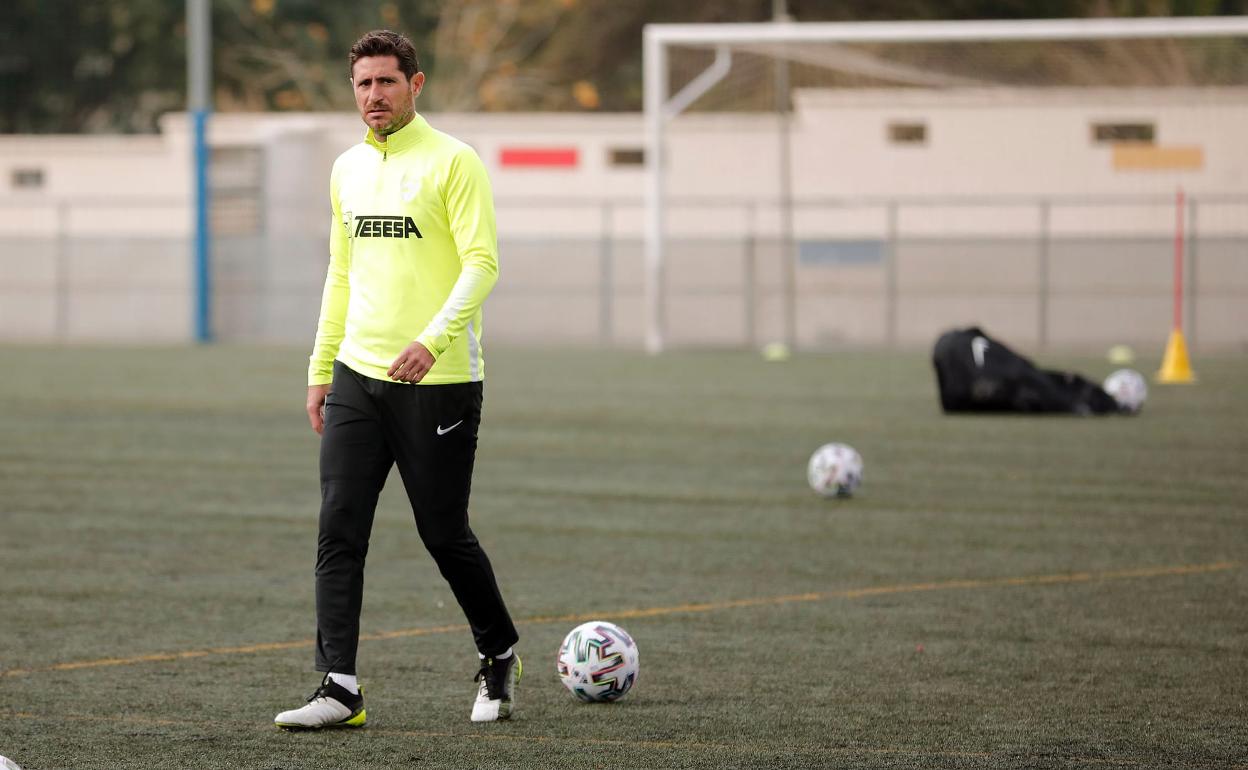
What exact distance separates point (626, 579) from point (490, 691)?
2.90m

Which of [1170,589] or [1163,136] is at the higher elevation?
[1163,136]

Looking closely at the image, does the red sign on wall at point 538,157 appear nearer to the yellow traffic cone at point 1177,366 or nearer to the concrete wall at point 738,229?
the concrete wall at point 738,229

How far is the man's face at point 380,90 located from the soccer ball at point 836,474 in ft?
20.9

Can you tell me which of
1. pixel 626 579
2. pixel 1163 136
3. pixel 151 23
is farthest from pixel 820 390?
pixel 151 23

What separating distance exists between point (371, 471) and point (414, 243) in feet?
2.37

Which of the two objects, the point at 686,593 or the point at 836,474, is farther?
the point at 836,474

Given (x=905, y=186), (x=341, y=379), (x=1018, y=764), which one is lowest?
(x=1018, y=764)

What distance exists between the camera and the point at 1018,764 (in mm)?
5441

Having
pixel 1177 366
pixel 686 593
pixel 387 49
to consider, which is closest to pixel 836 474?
pixel 686 593

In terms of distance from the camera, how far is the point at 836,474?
38.1 ft

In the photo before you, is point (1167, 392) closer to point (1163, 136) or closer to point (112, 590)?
point (1163, 136)

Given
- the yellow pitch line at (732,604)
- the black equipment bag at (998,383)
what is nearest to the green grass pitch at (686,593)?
the yellow pitch line at (732,604)

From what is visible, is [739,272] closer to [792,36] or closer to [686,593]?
[792,36]

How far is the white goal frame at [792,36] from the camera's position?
23.7 meters
